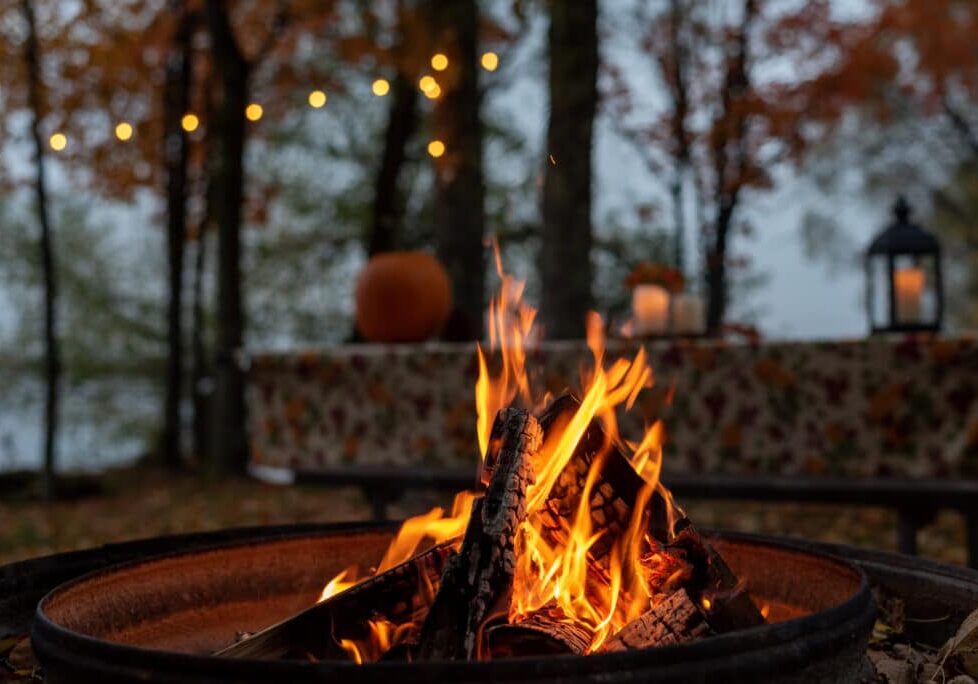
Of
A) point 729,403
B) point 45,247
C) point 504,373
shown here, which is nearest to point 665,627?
point 504,373

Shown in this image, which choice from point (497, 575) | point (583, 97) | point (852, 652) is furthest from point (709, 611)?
point (583, 97)

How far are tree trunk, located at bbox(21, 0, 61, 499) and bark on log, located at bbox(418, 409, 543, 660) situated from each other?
782 cm

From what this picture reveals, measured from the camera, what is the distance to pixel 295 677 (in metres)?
1.30

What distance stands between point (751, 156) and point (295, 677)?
12648 millimetres

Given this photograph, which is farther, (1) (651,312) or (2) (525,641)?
(1) (651,312)

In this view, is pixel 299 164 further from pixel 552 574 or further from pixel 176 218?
pixel 552 574

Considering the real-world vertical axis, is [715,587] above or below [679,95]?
below

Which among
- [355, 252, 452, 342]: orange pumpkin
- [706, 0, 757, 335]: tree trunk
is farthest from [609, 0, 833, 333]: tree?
[355, 252, 452, 342]: orange pumpkin

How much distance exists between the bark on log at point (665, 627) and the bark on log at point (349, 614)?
384 millimetres

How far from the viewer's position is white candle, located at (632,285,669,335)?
4.48 meters

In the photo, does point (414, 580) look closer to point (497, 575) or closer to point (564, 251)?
point (497, 575)

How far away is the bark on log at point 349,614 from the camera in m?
1.80

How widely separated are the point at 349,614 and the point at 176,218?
10.3 meters

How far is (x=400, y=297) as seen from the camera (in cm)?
497
